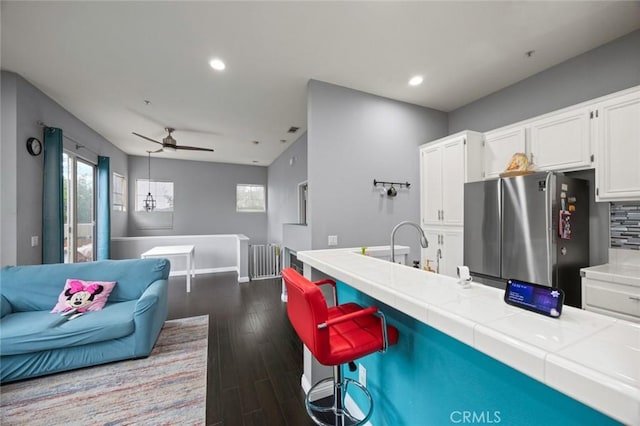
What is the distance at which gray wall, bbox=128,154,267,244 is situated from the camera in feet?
22.2

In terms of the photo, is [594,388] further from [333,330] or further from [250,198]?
[250,198]

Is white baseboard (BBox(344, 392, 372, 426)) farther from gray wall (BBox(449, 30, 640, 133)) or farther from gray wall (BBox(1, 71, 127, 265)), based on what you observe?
gray wall (BBox(1, 71, 127, 265))

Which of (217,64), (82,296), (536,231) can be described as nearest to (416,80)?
(536,231)

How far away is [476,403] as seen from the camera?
930 millimetres

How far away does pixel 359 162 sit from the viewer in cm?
321

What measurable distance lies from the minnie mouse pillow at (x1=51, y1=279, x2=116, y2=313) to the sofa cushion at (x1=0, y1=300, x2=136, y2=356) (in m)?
0.11

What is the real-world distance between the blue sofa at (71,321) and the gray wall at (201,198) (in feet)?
14.9

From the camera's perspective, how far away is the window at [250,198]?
7.81m

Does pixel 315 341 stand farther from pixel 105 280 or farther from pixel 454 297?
pixel 105 280

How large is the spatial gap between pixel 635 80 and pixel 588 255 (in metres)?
1.55

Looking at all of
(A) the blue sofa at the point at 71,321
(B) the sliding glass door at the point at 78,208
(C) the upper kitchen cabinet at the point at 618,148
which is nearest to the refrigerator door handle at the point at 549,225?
(C) the upper kitchen cabinet at the point at 618,148

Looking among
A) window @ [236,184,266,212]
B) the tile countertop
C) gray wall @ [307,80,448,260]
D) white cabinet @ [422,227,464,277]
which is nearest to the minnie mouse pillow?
gray wall @ [307,80,448,260]

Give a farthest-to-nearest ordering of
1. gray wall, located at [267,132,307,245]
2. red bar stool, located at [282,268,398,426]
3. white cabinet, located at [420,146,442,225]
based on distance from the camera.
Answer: gray wall, located at [267,132,307,245], white cabinet, located at [420,146,442,225], red bar stool, located at [282,268,398,426]

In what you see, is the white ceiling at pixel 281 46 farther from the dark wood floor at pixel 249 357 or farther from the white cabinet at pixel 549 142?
the dark wood floor at pixel 249 357
